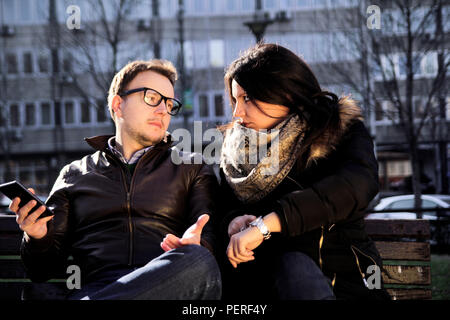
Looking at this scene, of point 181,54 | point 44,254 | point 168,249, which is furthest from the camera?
point 181,54

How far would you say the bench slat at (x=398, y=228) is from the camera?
385 centimetres

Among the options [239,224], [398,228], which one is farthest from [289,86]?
[398,228]

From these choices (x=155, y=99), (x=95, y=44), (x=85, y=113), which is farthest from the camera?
(x=85, y=113)

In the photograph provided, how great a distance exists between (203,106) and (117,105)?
89.4 feet

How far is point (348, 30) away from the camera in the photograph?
50.6ft

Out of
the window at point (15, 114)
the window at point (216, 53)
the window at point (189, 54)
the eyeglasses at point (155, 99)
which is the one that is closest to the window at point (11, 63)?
the window at point (15, 114)

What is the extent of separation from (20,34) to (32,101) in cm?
398

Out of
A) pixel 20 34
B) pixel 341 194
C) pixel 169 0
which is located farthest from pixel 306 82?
pixel 20 34

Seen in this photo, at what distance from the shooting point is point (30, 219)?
3029 mm

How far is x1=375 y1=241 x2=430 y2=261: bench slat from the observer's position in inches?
149

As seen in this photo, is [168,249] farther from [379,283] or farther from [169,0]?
[169,0]

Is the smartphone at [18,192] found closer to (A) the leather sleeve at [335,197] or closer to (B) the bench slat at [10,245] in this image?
(B) the bench slat at [10,245]

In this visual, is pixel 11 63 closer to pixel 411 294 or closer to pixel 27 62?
pixel 27 62
